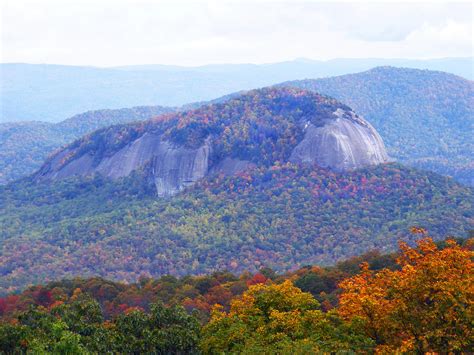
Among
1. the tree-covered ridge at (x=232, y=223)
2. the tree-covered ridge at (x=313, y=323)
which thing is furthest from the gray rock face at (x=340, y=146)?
the tree-covered ridge at (x=313, y=323)

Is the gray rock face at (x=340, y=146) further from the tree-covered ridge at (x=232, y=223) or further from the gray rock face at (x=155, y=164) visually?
the gray rock face at (x=155, y=164)

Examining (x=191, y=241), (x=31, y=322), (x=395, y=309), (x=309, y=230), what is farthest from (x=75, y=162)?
(x=395, y=309)

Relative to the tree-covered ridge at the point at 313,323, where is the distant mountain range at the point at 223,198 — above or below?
below

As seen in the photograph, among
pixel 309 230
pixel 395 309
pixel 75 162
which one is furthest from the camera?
pixel 75 162

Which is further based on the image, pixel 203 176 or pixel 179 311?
pixel 203 176

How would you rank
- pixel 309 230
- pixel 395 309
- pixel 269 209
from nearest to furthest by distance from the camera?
1. pixel 395 309
2. pixel 309 230
3. pixel 269 209

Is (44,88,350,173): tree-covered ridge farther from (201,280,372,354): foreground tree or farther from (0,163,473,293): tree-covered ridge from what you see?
(201,280,372,354): foreground tree

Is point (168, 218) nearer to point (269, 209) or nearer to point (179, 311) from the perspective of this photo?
point (269, 209)
